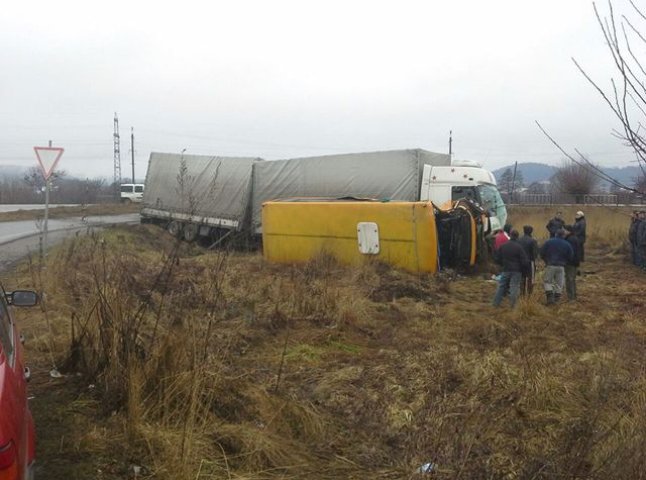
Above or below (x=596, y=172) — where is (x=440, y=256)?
below

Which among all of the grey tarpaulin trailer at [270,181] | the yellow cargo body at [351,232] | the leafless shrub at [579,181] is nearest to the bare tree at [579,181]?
the leafless shrub at [579,181]

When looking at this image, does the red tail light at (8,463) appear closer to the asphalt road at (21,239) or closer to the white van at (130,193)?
the asphalt road at (21,239)

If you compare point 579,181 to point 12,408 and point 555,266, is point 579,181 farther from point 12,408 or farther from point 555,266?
point 12,408

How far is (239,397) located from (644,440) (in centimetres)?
273

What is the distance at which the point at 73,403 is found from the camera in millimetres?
4148

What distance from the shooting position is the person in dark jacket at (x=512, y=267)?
9.69 m

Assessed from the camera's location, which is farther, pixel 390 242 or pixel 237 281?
pixel 390 242

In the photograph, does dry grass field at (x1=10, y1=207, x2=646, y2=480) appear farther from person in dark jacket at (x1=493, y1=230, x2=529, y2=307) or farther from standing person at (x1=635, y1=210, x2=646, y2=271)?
standing person at (x1=635, y1=210, x2=646, y2=271)

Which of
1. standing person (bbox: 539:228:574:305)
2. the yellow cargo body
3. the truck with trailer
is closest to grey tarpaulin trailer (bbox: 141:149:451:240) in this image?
the truck with trailer

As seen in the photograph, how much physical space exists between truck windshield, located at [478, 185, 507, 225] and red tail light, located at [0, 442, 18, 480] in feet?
49.9

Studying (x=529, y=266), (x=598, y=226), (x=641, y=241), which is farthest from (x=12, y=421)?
(x=598, y=226)

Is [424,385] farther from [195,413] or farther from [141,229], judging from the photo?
Result: [141,229]

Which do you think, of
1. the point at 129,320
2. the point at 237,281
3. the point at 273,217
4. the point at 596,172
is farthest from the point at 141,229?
the point at 596,172

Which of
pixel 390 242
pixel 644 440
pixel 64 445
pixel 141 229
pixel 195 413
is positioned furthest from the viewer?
pixel 141 229
